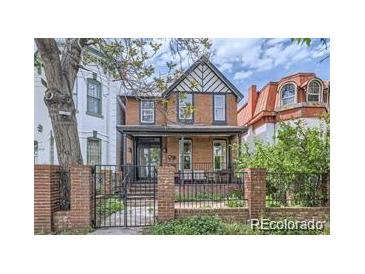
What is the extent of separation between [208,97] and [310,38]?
9.21 ft

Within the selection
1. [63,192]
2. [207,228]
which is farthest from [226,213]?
[63,192]

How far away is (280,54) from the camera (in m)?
5.30

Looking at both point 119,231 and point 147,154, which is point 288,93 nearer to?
point 147,154

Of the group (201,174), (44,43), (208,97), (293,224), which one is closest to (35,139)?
(44,43)

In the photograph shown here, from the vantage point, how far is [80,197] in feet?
16.8

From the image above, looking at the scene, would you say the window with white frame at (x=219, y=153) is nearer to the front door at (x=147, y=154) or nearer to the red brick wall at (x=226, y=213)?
the front door at (x=147, y=154)

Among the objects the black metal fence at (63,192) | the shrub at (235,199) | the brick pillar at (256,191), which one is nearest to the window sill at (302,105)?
the brick pillar at (256,191)

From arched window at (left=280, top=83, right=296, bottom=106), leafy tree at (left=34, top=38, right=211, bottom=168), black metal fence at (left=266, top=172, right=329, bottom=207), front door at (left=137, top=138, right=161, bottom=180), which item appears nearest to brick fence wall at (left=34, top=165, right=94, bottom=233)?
leafy tree at (left=34, top=38, right=211, bottom=168)

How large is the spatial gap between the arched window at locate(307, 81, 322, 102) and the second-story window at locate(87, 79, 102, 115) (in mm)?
3795

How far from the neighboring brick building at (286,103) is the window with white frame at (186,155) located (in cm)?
140

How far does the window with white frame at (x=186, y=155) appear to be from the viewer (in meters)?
7.28

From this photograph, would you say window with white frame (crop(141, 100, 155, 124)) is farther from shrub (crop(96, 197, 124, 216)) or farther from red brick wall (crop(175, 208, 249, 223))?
red brick wall (crop(175, 208, 249, 223))
